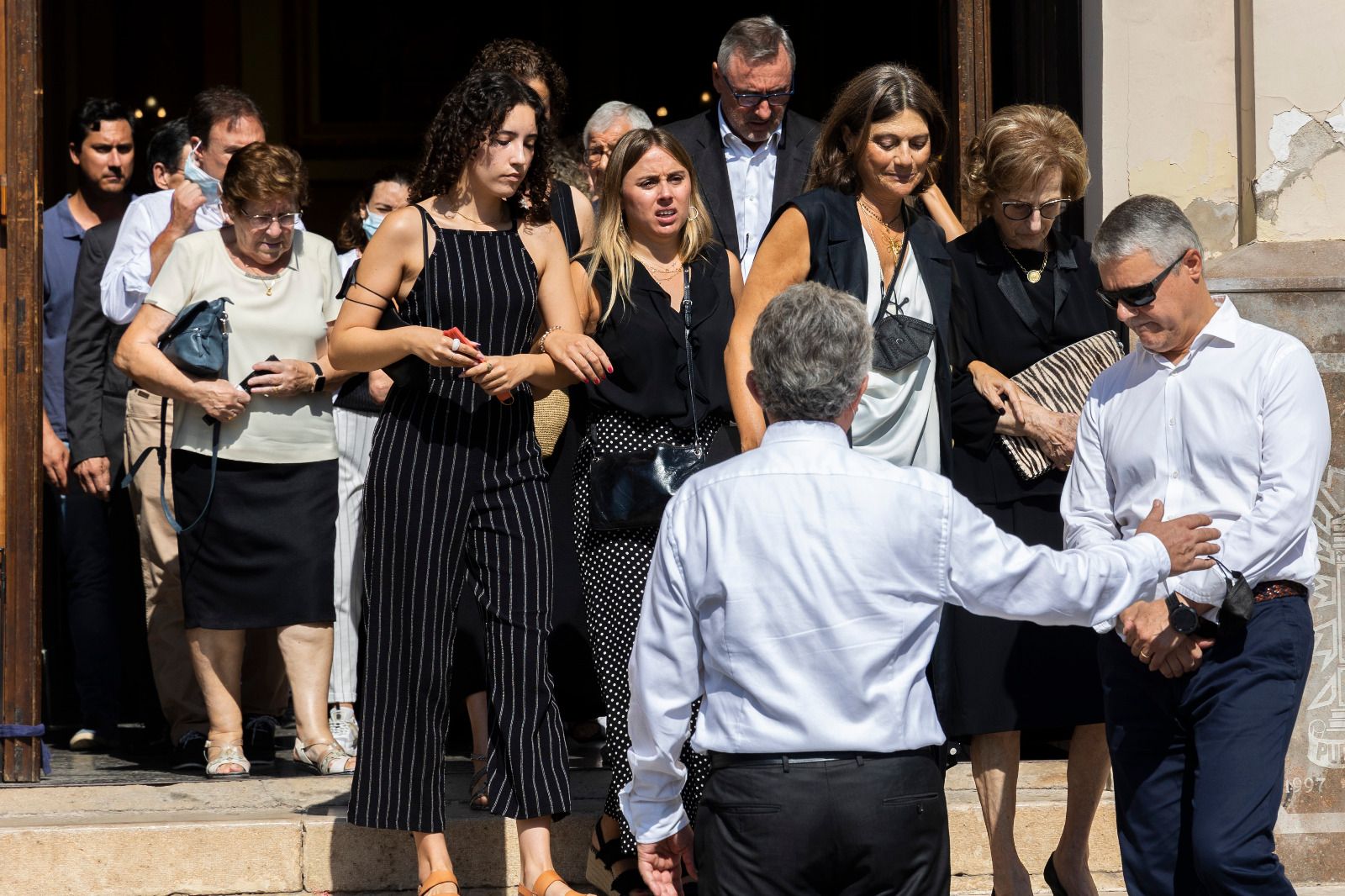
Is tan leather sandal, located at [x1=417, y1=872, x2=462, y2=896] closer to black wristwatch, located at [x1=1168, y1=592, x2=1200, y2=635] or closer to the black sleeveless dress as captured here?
the black sleeveless dress

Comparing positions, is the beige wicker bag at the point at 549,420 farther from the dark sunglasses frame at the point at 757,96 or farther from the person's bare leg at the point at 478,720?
the dark sunglasses frame at the point at 757,96

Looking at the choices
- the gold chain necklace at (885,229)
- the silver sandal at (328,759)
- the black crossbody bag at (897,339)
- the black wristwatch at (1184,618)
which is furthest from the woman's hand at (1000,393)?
the silver sandal at (328,759)

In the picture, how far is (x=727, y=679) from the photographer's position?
3.12m

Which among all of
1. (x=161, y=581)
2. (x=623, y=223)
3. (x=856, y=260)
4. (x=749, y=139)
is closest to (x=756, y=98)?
(x=749, y=139)

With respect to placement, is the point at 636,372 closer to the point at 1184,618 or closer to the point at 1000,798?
the point at 1000,798

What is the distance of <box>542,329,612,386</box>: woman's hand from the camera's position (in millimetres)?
4289

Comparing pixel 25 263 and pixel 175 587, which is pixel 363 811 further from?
pixel 25 263

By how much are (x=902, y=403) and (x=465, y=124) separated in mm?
1298

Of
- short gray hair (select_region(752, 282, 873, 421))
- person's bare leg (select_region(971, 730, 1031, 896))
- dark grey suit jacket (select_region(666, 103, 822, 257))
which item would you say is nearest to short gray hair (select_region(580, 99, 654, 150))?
dark grey suit jacket (select_region(666, 103, 822, 257))

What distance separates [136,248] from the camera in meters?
5.88

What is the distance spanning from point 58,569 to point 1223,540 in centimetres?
515

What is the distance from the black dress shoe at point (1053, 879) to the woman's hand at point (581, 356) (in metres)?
1.75

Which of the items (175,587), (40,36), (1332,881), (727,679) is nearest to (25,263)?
(40,36)

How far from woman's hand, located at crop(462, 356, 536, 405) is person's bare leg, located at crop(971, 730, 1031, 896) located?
1.51 m
